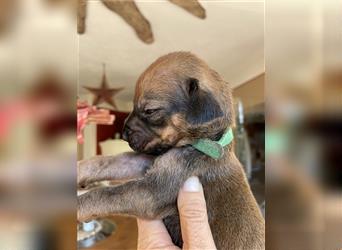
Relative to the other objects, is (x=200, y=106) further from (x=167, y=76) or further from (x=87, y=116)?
(x=87, y=116)

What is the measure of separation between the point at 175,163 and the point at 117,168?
123 mm

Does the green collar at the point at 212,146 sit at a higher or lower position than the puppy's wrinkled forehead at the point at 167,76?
lower

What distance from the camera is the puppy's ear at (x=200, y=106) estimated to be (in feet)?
1.95

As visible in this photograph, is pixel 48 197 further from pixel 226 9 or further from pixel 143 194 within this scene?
pixel 226 9

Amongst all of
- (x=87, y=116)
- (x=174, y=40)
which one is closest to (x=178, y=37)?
(x=174, y=40)

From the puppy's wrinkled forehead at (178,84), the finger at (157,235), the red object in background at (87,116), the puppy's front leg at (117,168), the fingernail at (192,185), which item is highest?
the puppy's wrinkled forehead at (178,84)

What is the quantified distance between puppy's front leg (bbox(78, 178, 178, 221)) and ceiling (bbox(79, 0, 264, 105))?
118 centimetres

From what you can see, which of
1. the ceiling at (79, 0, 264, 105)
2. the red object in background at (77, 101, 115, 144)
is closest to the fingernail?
the red object in background at (77, 101, 115, 144)

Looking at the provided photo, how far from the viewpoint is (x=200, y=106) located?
1.98 ft

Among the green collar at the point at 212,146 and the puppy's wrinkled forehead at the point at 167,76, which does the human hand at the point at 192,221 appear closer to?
the green collar at the point at 212,146

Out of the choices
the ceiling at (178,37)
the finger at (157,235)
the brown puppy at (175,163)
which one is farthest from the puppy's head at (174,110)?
the ceiling at (178,37)

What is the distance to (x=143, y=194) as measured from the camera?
60 cm

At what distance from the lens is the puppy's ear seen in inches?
23.4

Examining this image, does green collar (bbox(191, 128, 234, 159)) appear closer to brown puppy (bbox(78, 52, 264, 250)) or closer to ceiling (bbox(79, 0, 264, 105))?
brown puppy (bbox(78, 52, 264, 250))
